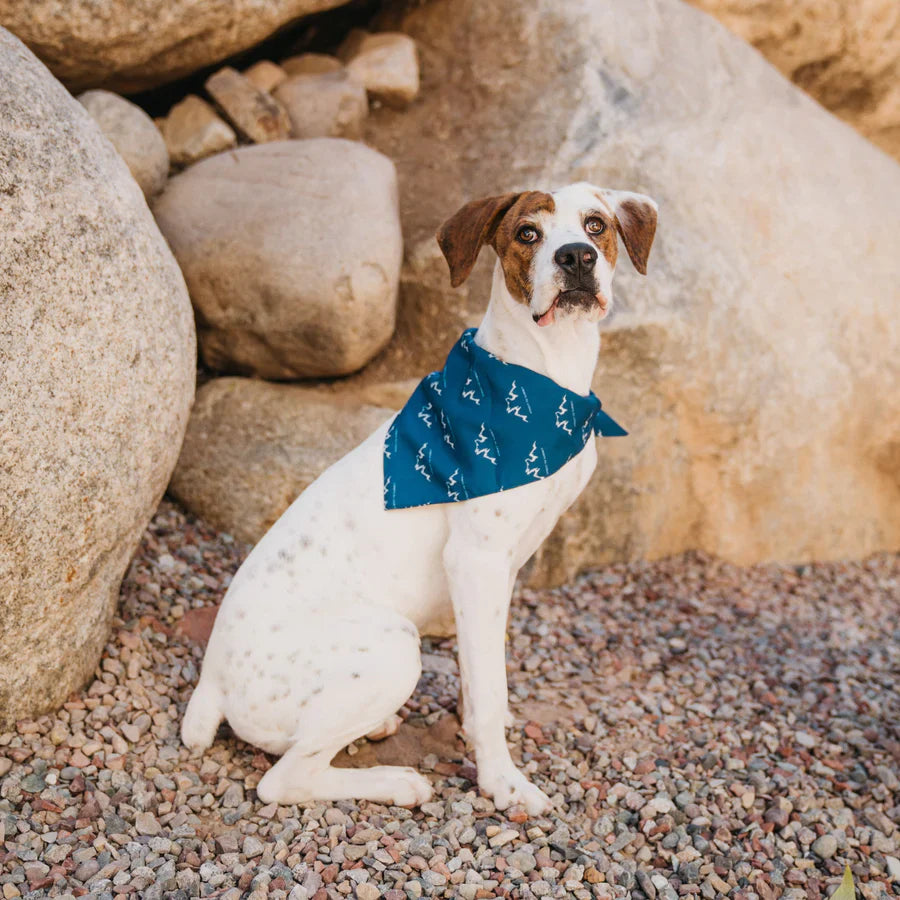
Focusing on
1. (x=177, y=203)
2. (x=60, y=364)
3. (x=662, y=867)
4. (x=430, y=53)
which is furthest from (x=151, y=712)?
(x=430, y=53)

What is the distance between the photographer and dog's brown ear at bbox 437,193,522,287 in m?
3.83

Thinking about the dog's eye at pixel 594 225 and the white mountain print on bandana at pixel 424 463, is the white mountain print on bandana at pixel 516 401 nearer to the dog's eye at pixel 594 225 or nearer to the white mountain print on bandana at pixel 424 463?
the white mountain print on bandana at pixel 424 463

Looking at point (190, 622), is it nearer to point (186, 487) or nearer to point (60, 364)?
point (186, 487)

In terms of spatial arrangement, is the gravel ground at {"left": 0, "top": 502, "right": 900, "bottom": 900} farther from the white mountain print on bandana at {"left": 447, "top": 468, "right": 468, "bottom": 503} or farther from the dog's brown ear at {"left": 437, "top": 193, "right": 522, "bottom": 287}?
the dog's brown ear at {"left": 437, "top": 193, "right": 522, "bottom": 287}

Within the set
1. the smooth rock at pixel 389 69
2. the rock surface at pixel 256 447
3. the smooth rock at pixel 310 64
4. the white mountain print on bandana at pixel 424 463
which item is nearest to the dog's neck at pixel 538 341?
the white mountain print on bandana at pixel 424 463

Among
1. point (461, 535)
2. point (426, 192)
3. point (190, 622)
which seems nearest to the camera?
point (461, 535)

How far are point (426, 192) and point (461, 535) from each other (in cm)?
383

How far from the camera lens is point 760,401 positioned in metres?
6.77

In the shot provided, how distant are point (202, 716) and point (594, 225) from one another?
262cm

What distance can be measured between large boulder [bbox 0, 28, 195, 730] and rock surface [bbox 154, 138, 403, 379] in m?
1.34

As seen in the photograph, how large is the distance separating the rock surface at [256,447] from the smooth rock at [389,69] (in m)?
→ 2.68

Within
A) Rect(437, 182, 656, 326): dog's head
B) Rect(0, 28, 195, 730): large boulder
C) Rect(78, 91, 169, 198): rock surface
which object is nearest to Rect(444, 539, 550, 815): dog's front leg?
Rect(437, 182, 656, 326): dog's head

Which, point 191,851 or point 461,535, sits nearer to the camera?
point 191,851

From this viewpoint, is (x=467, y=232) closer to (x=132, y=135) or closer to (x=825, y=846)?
(x=825, y=846)
